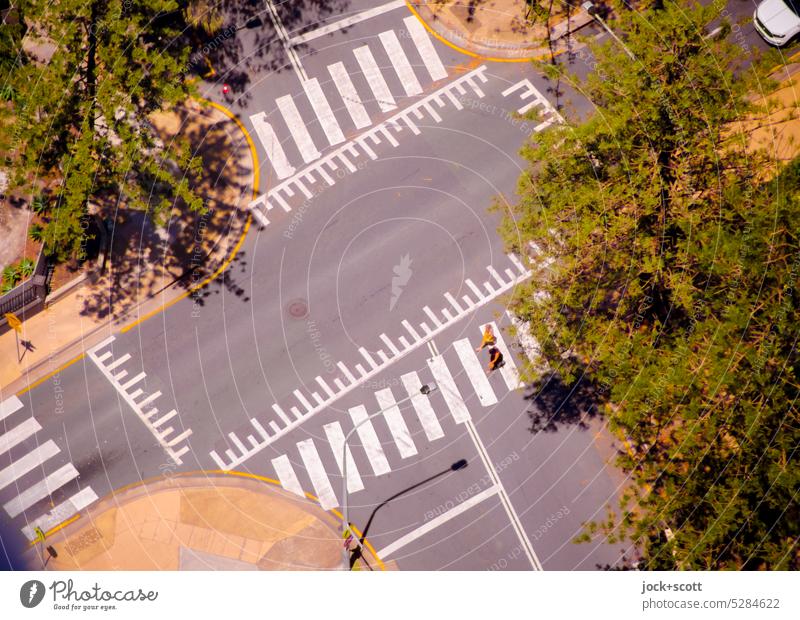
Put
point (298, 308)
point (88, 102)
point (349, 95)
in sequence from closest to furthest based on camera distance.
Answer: point (88, 102), point (298, 308), point (349, 95)

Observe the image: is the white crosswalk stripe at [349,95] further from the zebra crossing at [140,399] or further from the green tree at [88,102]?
the zebra crossing at [140,399]

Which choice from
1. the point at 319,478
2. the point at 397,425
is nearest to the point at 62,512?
the point at 319,478

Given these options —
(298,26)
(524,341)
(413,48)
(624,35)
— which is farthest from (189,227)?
(624,35)

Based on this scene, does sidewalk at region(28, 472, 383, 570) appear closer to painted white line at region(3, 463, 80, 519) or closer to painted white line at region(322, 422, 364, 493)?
painted white line at region(3, 463, 80, 519)

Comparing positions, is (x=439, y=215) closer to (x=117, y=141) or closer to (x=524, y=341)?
(x=524, y=341)

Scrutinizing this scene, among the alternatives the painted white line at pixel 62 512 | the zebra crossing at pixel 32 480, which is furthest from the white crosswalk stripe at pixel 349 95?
the painted white line at pixel 62 512

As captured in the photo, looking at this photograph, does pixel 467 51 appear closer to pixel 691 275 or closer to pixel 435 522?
pixel 691 275
